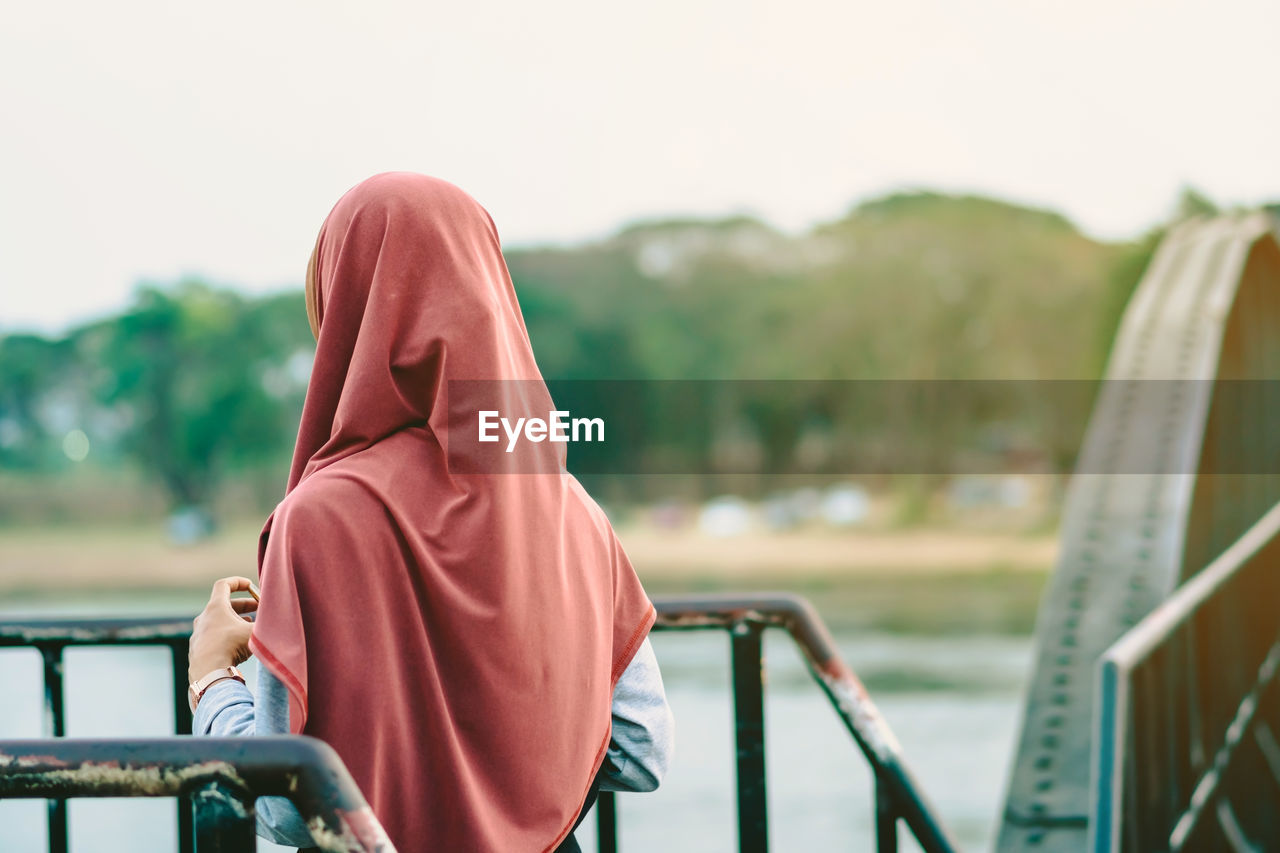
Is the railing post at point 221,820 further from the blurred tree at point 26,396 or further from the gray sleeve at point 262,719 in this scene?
the blurred tree at point 26,396

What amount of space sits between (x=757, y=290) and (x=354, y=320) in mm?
47170

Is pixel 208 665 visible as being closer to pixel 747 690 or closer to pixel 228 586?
pixel 228 586

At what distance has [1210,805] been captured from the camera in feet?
9.59

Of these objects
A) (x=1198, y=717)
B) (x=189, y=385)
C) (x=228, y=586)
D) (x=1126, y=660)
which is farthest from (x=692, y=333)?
(x=228, y=586)

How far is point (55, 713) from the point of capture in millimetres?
1788

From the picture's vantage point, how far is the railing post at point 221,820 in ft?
3.15

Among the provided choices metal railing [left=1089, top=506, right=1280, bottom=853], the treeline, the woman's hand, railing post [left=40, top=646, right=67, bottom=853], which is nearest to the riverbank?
the treeline

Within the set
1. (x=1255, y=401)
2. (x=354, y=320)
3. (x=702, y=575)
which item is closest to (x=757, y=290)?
(x=702, y=575)

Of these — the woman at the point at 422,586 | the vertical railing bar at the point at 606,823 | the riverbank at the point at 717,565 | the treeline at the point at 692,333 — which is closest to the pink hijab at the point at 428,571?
the woman at the point at 422,586

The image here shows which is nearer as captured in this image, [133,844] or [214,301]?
[133,844]

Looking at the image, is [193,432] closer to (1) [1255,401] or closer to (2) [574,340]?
(2) [574,340]

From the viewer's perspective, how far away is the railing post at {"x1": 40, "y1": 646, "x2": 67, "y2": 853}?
5.40ft

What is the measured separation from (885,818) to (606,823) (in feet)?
1.28

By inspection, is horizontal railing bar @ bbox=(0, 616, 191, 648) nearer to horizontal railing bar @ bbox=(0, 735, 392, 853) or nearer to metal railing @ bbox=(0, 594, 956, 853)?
metal railing @ bbox=(0, 594, 956, 853)
